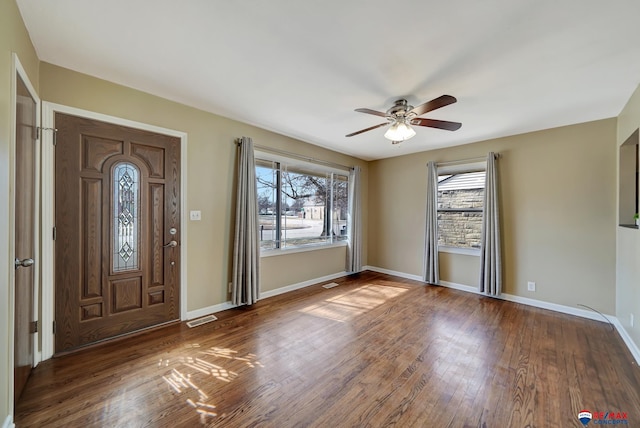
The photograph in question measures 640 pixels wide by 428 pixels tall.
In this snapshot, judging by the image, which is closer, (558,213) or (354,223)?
(558,213)

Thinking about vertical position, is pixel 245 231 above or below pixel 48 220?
below

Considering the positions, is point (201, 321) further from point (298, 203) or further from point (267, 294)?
point (298, 203)

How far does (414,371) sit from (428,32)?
8.25 feet

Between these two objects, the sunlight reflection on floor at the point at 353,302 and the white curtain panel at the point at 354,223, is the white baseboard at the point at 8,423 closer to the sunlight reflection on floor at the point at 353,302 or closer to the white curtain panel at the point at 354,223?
the sunlight reflection on floor at the point at 353,302

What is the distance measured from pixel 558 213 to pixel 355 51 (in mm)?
3486

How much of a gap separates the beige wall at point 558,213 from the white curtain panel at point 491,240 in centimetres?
18

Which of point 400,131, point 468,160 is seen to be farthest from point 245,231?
point 468,160

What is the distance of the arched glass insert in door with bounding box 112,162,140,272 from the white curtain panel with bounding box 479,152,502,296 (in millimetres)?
4504

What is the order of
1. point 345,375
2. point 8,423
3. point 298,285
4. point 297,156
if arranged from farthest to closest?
point 298,285 < point 297,156 < point 345,375 < point 8,423

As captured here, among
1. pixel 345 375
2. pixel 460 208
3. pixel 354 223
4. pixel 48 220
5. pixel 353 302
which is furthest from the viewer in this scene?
pixel 354 223

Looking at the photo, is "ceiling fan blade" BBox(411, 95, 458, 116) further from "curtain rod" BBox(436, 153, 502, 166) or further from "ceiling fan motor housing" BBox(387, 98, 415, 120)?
"curtain rod" BBox(436, 153, 502, 166)

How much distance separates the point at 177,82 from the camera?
249 cm

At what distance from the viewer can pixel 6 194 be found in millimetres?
1461

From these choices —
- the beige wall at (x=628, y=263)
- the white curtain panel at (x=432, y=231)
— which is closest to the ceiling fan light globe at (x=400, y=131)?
the beige wall at (x=628, y=263)
